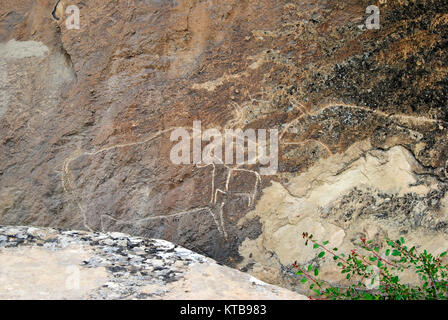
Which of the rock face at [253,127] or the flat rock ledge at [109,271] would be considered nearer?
the flat rock ledge at [109,271]

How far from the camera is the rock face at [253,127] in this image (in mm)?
3404

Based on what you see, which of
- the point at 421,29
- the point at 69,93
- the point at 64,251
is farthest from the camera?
the point at 69,93

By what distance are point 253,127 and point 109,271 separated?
125 centimetres

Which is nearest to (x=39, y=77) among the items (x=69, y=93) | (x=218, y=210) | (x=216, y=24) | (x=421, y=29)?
(x=69, y=93)

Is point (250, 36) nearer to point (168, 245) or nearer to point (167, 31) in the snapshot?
point (167, 31)

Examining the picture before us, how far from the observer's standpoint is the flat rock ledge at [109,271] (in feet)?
8.27

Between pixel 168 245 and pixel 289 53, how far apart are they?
52.5 inches

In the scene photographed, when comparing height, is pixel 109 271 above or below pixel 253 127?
below

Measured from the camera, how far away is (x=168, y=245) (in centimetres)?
314

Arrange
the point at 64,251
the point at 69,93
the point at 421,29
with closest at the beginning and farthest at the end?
the point at 64,251
the point at 421,29
the point at 69,93

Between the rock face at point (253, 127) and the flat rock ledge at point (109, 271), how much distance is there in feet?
1.26

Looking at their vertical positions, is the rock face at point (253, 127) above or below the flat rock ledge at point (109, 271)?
above

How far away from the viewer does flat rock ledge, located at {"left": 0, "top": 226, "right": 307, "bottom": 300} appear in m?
2.52

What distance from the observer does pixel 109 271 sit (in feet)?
9.00
